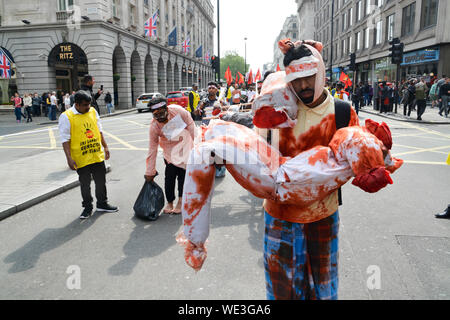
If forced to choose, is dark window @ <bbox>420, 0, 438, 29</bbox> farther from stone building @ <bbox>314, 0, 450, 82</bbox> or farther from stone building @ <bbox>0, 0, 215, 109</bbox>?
stone building @ <bbox>0, 0, 215, 109</bbox>

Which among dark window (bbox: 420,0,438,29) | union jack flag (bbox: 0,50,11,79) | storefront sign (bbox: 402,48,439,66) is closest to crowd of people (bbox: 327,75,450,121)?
storefront sign (bbox: 402,48,439,66)

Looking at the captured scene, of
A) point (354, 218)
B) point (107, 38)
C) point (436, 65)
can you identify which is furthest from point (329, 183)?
point (107, 38)

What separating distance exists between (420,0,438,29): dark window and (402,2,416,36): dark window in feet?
4.60

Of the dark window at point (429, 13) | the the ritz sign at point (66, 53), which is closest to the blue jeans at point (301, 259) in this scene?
the dark window at point (429, 13)

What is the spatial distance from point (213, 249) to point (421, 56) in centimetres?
2637

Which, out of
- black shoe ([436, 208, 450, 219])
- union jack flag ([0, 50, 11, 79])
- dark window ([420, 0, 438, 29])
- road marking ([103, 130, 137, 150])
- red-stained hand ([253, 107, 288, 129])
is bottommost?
black shoe ([436, 208, 450, 219])

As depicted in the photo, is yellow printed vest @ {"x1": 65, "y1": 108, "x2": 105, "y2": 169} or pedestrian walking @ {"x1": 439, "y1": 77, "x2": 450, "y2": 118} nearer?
yellow printed vest @ {"x1": 65, "y1": 108, "x2": 105, "y2": 169}

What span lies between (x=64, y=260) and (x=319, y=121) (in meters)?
3.11

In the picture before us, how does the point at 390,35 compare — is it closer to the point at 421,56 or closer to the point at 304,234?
the point at 421,56

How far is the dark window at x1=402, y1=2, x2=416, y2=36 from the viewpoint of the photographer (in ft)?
84.9

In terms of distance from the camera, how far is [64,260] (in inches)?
143

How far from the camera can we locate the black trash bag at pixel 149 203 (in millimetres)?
4785

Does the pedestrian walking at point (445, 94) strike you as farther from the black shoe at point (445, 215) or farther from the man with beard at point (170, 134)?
the man with beard at point (170, 134)
